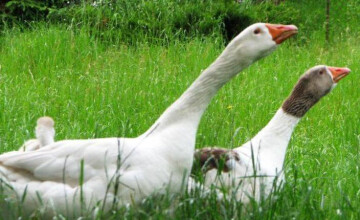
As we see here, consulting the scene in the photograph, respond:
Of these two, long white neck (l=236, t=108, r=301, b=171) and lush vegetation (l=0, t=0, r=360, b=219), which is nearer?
lush vegetation (l=0, t=0, r=360, b=219)

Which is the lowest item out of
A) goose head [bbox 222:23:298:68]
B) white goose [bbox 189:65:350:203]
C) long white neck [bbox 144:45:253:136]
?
white goose [bbox 189:65:350:203]

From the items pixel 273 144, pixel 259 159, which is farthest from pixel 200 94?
pixel 273 144

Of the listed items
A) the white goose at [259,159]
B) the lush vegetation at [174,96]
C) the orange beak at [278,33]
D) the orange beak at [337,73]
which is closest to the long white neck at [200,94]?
the orange beak at [278,33]

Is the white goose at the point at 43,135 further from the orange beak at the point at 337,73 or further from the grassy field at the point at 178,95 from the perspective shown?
the orange beak at the point at 337,73

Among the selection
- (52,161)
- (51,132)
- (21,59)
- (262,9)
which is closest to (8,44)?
(21,59)

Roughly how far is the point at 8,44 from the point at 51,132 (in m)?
6.19

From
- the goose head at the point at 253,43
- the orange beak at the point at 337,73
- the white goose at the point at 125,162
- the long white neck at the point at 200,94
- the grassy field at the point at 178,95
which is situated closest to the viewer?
the white goose at the point at 125,162

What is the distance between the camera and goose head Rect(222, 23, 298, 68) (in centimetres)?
467

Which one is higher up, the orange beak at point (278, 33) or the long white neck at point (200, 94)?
the orange beak at point (278, 33)

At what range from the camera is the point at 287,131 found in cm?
546

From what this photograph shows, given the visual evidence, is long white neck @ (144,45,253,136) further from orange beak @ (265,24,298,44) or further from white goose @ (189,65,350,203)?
white goose @ (189,65,350,203)

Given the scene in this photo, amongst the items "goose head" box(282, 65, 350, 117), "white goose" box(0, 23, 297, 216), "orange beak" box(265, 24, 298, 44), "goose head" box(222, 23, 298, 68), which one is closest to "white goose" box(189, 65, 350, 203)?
"goose head" box(282, 65, 350, 117)

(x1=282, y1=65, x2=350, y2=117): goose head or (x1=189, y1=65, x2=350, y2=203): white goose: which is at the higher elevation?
(x1=282, y1=65, x2=350, y2=117): goose head

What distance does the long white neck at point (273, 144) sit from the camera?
5.22 m
